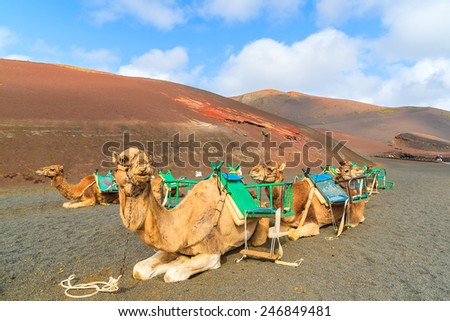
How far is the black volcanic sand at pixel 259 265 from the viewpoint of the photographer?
12.3ft

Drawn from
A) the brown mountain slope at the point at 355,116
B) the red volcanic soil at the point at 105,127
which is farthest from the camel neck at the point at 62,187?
the brown mountain slope at the point at 355,116

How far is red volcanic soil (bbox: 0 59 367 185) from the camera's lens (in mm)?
17031

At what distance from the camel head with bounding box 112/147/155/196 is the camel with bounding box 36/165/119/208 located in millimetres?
6796

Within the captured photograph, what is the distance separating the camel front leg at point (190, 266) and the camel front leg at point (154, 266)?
131 millimetres

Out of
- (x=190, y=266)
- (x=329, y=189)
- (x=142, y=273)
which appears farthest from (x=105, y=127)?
(x=190, y=266)

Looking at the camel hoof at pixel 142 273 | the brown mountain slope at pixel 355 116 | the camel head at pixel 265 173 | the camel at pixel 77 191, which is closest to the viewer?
the camel hoof at pixel 142 273

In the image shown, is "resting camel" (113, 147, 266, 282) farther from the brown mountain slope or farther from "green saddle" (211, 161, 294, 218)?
the brown mountain slope

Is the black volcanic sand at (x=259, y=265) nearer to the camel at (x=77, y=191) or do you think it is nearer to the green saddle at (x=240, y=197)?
the green saddle at (x=240, y=197)

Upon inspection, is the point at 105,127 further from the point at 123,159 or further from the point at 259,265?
the point at 123,159

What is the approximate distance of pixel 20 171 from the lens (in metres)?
15.5

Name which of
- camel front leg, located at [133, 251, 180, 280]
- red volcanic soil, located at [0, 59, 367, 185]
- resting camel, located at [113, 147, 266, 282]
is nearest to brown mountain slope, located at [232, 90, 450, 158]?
red volcanic soil, located at [0, 59, 367, 185]

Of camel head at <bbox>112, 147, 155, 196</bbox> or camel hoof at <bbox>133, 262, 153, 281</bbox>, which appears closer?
camel head at <bbox>112, 147, 155, 196</bbox>

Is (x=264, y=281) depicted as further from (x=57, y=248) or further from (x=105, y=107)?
(x=105, y=107)

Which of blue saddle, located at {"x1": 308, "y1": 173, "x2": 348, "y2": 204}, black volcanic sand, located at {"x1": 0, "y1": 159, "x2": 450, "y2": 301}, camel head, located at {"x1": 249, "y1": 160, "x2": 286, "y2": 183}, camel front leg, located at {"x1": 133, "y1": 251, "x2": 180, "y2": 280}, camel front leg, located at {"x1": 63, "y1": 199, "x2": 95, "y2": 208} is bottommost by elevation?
camel front leg, located at {"x1": 63, "y1": 199, "x2": 95, "y2": 208}
